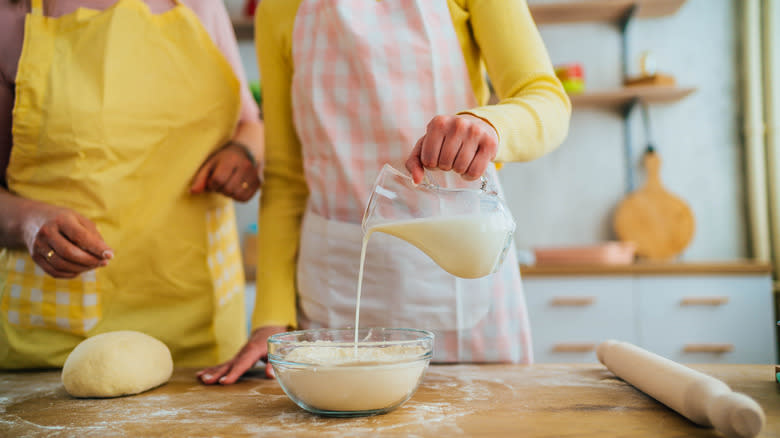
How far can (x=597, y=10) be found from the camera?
2768 mm

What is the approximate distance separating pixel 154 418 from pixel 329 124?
1.75 ft

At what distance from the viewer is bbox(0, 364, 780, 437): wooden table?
0.63 metres

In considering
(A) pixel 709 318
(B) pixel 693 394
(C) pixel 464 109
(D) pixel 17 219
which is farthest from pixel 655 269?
(D) pixel 17 219

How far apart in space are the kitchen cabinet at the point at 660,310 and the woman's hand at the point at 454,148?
Result: 1748mm

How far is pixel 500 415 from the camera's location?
2.20 ft

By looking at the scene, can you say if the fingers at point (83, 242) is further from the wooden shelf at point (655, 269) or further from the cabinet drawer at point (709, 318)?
the cabinet drawer at point (709, 318)

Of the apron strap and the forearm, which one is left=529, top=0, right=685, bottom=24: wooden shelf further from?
the forearm

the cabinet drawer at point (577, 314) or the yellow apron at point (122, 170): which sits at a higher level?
the yellow apron at point (122, 170)

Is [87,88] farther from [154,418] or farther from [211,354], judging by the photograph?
[154,418]

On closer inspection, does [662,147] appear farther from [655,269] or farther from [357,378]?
[357,378]

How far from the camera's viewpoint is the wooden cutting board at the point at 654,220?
2725mm

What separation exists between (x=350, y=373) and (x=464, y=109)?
1.74 ft

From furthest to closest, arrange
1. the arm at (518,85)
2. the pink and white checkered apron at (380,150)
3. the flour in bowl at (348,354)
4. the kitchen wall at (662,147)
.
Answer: the kitchen wall at (662,147) < the pink and white checkered apron at (380,150) < the arm at (518,85) < the flour in bowl at (348,354)

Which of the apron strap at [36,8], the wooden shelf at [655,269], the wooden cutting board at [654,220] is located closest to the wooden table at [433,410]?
the apron strap at [36,8]
